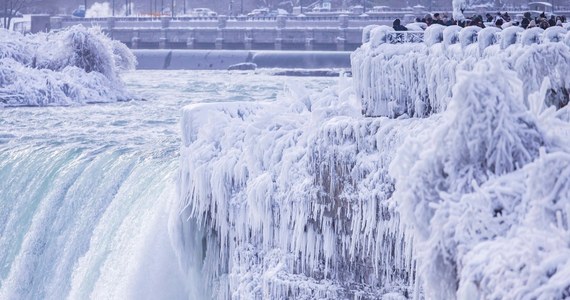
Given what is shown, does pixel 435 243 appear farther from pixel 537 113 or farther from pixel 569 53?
pixel 569 53

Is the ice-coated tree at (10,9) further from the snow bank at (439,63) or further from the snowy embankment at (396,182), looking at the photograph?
the snow bank at (439,63)

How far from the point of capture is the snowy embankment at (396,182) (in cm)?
670

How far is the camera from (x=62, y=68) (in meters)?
37.9

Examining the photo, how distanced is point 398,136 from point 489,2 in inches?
2596

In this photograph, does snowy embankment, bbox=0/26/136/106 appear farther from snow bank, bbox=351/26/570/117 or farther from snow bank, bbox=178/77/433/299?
snow bank, bbox=351/26/570/117

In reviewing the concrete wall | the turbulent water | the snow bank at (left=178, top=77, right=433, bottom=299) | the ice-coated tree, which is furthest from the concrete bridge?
the snow bank at (left=178, top=77, right=433, bottom=299)

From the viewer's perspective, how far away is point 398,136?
10.6 m

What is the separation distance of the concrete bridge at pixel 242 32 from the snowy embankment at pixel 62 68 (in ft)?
70.6

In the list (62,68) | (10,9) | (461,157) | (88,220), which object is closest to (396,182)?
(461,157)

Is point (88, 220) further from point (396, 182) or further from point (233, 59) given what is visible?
point (233, 59)

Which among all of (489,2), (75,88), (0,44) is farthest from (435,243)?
(489,2)

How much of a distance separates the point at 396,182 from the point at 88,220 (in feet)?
26.9

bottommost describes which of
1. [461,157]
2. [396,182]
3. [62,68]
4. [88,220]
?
[88,220]

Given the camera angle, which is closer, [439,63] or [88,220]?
[439,63]
